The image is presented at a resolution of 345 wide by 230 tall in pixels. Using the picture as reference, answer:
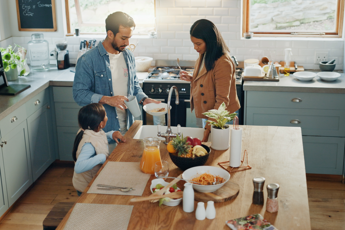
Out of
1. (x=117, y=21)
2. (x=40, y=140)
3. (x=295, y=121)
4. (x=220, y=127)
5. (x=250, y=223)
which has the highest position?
(x=117, y=21)

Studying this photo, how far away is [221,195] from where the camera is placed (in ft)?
6.72

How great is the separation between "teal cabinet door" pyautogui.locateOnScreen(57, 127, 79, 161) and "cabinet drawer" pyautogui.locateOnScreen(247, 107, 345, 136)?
6.48ft

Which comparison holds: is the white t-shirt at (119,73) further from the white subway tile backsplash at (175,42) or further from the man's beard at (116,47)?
the white subway tile backsplash at (175,42)

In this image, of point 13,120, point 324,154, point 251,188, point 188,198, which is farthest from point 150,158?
point 324,154

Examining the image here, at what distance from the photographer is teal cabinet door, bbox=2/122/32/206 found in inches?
139

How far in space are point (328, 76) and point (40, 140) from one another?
10.3ft

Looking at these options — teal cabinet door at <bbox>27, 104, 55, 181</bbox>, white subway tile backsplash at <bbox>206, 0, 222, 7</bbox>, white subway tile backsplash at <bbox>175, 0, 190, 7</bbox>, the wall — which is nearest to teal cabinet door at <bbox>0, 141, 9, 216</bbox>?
teal cabinet door at <bbox>27, 104, 55, 181</bbox>

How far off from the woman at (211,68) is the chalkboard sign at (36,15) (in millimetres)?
2521

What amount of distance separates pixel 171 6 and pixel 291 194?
3163 millimetres

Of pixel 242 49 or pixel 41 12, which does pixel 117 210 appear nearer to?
pixel 242 49

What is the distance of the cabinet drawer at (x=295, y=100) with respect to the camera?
403 cm

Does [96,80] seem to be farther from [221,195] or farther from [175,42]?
[175,42]

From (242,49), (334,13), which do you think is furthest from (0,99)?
(334,13)

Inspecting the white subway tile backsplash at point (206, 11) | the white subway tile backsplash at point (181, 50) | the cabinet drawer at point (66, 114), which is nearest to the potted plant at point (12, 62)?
the cabinet drawer at point (66, 114)
